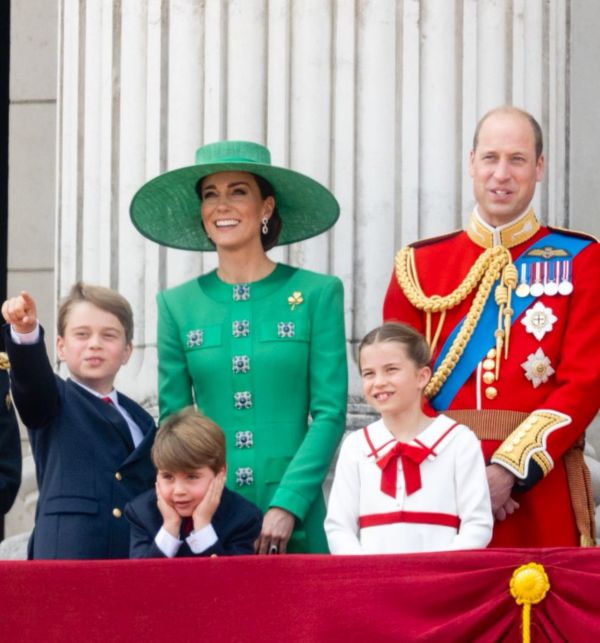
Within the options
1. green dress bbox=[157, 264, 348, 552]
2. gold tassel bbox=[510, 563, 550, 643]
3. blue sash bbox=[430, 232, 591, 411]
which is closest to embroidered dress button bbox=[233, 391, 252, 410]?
green dress bbox=[157, 264, 348, 552]

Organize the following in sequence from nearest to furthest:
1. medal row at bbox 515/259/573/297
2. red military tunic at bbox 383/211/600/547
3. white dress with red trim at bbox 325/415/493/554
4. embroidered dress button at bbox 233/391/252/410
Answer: white dress with red trim at bbox 325/415/493/554, red military tunic at bbox 383/211/600/547, medal row at bbox 515/259/573/297, embroidered dress button at bbox 233/391/252/410

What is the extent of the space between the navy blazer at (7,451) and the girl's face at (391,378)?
99cm

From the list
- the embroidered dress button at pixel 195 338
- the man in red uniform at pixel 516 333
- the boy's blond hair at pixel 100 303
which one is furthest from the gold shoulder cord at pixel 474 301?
the boy's blond hair at pixel 100 303

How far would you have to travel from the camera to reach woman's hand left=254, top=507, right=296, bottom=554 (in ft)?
17.6

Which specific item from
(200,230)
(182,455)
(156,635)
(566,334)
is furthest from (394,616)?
(200,230)

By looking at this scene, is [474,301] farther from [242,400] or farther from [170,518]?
[170,518]

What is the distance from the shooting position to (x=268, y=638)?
15.0 ft

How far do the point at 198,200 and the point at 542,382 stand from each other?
116 centimetres

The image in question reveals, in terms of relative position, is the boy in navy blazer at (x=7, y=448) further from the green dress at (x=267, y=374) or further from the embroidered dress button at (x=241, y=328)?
the embroidered dress button at (x=241, y=328)

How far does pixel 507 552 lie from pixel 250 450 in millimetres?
1168

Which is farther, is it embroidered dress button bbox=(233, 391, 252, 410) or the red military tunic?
embroidered dress button bbox=(233, 391, 252, 410)

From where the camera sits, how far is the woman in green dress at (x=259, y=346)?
5.53 m

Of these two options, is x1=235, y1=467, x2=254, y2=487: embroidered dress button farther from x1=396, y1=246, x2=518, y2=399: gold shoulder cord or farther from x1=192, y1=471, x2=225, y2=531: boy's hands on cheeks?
x1=396, y1=246, x2=518, y2=399: gold shoulder cord

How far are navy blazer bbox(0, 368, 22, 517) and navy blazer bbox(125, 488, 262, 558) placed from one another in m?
0.45
